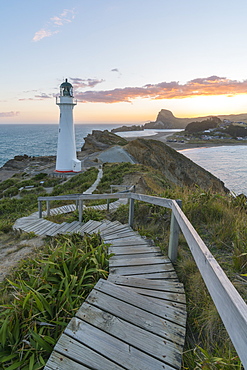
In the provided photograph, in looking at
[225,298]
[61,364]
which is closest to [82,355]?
[61,364]

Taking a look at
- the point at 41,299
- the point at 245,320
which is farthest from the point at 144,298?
the point at 245,320

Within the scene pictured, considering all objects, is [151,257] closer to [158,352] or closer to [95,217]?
[158,352]

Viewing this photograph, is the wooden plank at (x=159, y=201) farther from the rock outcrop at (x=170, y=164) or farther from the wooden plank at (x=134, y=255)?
the rock outcrop at (x=170, y=164)

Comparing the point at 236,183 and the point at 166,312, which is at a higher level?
the point at 166,312

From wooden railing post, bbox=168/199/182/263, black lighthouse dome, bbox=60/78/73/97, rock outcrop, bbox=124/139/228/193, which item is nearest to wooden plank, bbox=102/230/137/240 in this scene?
wooden railing post, bbox=168/199/182/263

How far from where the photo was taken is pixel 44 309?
2736 mm

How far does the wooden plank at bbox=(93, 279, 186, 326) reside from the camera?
8.18ft

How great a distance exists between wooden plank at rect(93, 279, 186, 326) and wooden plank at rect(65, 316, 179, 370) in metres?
0.28

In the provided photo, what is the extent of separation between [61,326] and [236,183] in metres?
35.7

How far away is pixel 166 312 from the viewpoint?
2.54 metres

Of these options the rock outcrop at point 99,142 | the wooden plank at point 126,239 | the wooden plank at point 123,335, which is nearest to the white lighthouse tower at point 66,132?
the rock outcrop at point 99,142

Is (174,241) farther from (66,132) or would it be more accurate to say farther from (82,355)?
(66,132)

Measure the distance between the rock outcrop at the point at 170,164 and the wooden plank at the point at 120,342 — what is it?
28.6 m

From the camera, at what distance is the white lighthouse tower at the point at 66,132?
957 inches
